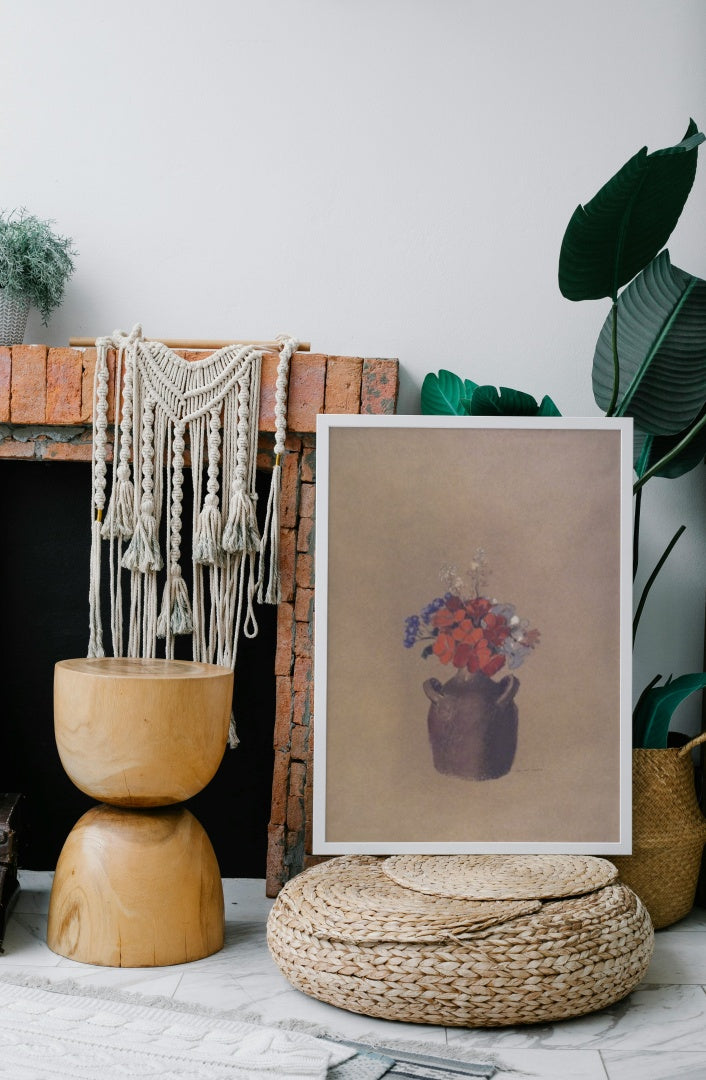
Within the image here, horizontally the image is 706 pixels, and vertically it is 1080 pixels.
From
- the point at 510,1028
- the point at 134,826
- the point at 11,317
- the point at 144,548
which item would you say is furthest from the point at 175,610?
the point at 510,1028

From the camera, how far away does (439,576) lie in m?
1.94

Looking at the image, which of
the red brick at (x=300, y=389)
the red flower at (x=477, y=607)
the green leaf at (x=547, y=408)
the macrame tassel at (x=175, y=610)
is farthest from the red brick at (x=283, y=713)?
the green leaf at (x=547, y=408)

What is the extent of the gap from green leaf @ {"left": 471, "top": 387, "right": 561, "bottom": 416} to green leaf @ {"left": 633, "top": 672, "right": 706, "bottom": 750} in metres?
0.67

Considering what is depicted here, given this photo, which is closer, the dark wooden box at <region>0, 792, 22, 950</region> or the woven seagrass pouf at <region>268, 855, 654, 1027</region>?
the woven seagrass pouf at <region>268, 855, 654, 1027</region>

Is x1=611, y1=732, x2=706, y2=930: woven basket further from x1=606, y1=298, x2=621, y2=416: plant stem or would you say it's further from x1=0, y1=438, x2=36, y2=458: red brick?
x1=0, y1=438, x2=36, y2=458: red brick

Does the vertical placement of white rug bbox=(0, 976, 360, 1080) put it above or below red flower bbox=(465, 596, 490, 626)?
below

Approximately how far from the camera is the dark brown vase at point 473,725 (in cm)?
191

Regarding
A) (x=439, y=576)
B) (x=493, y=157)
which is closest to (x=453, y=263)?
(x=493, y=157)

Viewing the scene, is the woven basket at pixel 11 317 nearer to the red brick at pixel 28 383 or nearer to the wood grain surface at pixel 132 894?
the red brick at pixel 28 383

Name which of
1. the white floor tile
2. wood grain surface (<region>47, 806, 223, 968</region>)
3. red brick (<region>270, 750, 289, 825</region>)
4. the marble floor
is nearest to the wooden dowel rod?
red brick (<region>270, 750, 289, 825</region>)

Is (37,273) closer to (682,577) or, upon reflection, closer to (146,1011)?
(146,1011)

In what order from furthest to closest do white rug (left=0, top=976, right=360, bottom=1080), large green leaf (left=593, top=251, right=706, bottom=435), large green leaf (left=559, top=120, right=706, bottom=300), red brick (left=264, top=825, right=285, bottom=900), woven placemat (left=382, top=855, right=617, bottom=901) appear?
red brick (left=264, top=825, right=285, bottom=900)
large green leaf (left=593, top=251, right=706, bottom=435)
large green leaf (left=559, top=120, right=706, bottom=300)
woven placemat (left=382, top=855, right=617, bottom=901)
white rug (left=0, top=976, right=360, bottom=1080)

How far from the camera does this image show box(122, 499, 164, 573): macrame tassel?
6.80 ft

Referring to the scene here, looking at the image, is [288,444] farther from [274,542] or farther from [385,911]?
[385,911]
